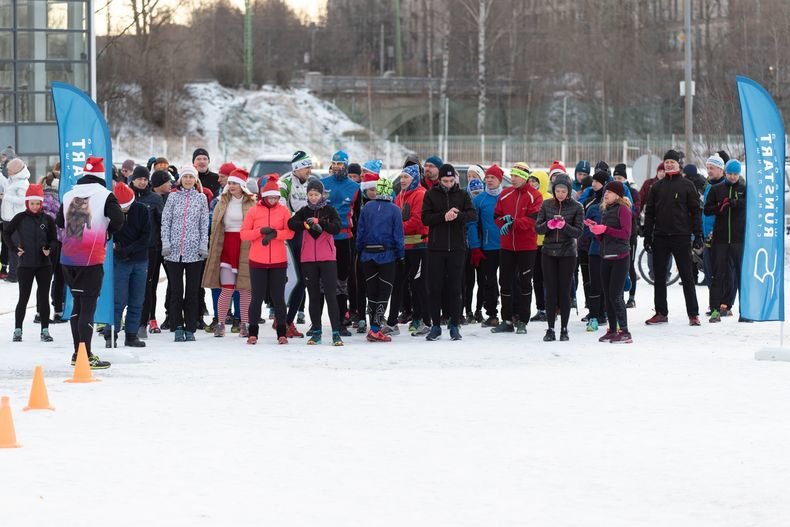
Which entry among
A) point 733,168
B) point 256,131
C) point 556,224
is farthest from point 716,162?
point 256,131

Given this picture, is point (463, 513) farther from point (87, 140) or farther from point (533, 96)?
point (533, 96)

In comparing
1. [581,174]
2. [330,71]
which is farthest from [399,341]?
[330,71]

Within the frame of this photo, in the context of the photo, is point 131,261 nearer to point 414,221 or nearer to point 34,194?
point 34,194

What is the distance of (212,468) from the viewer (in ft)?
27.9

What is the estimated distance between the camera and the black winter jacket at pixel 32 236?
14586mm

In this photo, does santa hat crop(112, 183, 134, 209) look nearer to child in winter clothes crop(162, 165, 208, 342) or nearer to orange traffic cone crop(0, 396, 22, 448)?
child in winter clothes crop(162, 165, 208, 342)

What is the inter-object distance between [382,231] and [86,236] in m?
3.44

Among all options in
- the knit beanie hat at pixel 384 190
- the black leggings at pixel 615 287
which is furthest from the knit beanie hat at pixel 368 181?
the black leggings at pixel 615 287

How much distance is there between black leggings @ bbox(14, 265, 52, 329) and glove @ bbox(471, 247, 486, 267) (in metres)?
4.70

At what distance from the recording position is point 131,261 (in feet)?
45.9

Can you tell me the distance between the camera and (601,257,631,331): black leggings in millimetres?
14531

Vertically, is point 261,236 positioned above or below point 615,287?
above

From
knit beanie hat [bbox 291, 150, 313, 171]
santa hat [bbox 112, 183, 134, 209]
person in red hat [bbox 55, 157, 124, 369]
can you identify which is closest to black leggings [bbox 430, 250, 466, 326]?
knit beanie hat [bbox 291, 150, 313, 171]

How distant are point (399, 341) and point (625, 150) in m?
49.1
